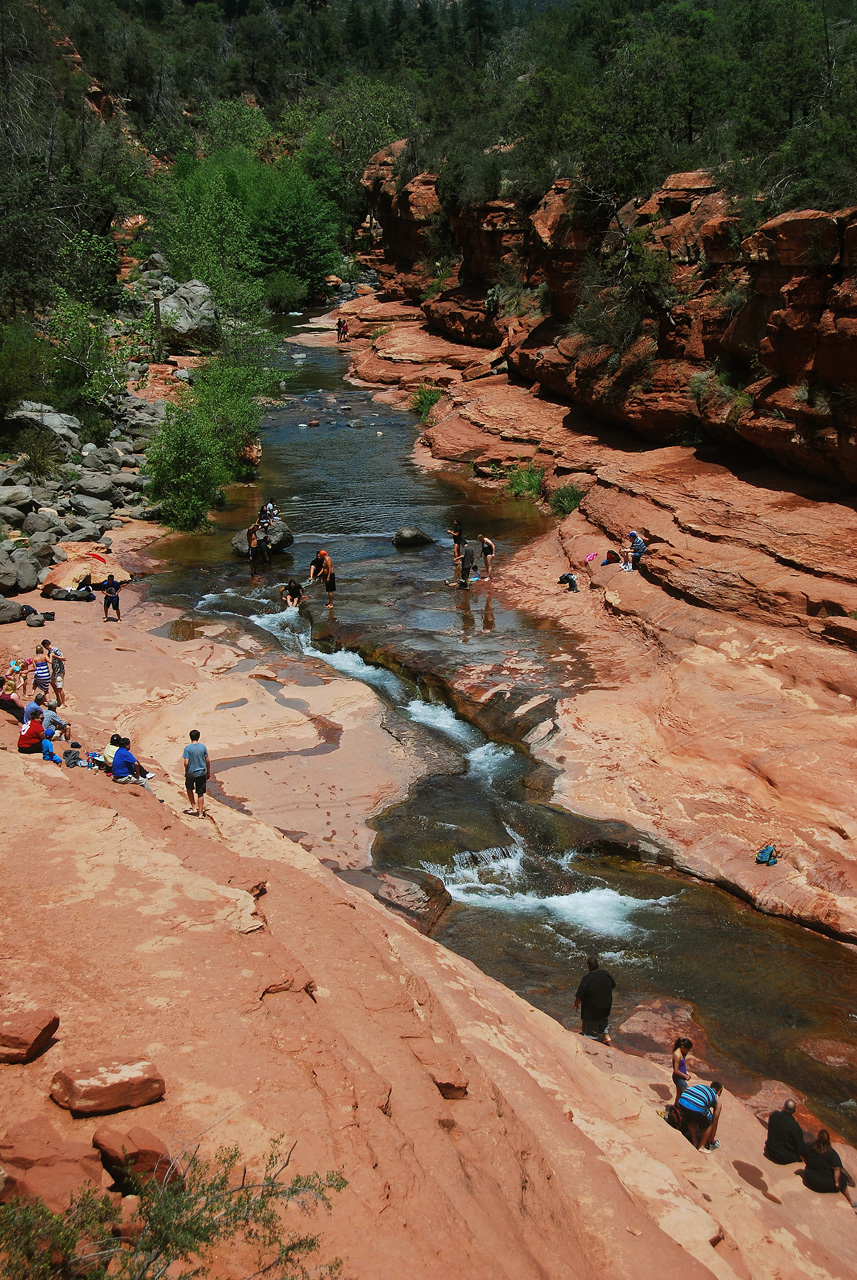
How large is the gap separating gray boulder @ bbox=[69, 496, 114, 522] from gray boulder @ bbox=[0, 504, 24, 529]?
7.78 ft

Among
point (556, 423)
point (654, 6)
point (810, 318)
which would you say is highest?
point (654, 6)

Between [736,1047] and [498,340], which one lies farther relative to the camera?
[498,340]

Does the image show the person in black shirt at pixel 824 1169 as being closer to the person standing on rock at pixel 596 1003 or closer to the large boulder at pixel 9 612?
the person standing on rock at pixel 596 1003

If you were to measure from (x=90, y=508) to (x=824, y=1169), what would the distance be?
71.9 ft

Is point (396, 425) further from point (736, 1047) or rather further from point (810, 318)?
point (736, 1047)

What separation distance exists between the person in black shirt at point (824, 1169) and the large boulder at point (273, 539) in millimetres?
17692

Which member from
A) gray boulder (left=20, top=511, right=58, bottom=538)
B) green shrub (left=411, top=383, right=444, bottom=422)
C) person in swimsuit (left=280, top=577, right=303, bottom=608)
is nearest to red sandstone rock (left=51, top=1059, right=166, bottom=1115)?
person in swimsuit (left=280, top=577, right=303, bottom=608)

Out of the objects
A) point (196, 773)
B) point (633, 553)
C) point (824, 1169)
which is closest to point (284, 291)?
point (633, 553)

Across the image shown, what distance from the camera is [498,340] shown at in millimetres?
38125

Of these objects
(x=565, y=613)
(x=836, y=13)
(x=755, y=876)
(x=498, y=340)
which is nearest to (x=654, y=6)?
(x=836, y=13)

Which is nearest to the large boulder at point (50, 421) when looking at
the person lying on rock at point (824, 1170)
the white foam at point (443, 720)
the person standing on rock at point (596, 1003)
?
the white foam at point (443, 720)

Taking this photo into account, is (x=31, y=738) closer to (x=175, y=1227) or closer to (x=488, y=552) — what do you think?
(x=175, y=1227)

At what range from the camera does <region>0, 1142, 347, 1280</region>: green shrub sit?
384 centimetres

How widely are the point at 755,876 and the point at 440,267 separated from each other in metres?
41.8
